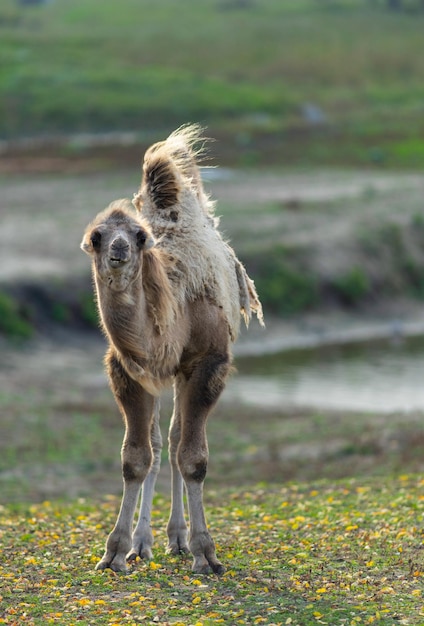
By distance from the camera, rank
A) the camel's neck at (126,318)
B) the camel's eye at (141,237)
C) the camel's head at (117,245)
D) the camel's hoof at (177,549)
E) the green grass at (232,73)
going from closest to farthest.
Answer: the camel's head at (117,245) → the camel's neck at (126,318) → the camel's eye at (141,237) → the camel's hoof at (177,549) → the green grass at (232,73)

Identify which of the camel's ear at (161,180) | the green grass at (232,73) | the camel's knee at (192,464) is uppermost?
the green grass at (232,73)

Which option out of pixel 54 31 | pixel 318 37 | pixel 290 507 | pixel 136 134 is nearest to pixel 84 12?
pixel 54 31

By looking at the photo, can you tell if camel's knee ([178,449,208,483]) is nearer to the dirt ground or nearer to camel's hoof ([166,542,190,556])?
camel's hoof ([166,542,190,556])

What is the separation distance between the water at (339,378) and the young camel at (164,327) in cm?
1141

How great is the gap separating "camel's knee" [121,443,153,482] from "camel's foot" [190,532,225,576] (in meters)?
0.67

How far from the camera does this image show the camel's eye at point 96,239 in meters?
9.12

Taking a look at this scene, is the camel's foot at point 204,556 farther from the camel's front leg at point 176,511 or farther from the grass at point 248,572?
the camel's front leg at point 176,511

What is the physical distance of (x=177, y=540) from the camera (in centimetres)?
1083

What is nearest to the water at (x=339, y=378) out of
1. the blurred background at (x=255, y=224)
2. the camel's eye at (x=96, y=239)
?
the blurred background at (x=255, y=224)

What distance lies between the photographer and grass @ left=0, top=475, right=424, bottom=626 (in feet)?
28.2

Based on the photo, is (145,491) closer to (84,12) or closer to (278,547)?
A: (278,547)

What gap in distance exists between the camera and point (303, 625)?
8391 mm

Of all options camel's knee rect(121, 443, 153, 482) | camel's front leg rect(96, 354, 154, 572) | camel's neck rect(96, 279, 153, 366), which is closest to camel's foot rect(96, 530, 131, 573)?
camel's front leg rect(96, 354, 154, 572)

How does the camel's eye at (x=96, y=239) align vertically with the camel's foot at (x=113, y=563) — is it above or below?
above
